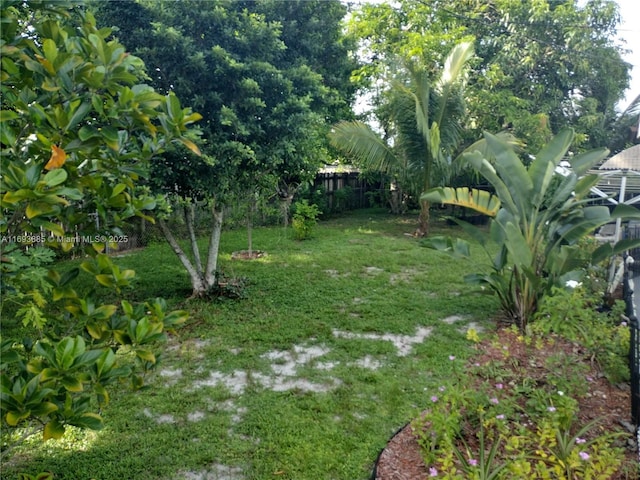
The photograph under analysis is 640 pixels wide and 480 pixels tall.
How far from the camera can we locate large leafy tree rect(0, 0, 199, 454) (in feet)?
4.22

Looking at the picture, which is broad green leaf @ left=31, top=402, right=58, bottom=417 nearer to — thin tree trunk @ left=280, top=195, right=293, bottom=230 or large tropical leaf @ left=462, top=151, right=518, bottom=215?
large tropical leaf @ left=462, top=151, right=518, bottom=215

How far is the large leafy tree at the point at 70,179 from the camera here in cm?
129

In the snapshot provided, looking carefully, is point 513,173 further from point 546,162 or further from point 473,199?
point 473,199

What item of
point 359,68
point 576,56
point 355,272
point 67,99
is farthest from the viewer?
point 359,68

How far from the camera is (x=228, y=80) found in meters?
5.04

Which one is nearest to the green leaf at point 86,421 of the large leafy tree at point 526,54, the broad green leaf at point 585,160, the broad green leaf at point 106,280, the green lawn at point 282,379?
the broad green leaf at point 106,280

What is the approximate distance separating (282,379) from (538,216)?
138 inches

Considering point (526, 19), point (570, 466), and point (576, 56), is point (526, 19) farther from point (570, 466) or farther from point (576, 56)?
point (570, 466)

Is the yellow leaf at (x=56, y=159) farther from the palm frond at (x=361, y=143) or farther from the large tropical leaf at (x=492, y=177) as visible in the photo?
the palm frond at (x=361, y=143)

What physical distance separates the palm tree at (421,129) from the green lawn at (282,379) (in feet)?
12.4

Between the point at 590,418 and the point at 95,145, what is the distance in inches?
143

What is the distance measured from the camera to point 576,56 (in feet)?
45.6

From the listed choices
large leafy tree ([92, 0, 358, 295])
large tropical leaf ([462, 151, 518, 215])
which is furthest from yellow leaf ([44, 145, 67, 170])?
large tropical leaf ([462, 151, 518, 215])

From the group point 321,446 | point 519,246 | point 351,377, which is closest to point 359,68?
point 519,246
